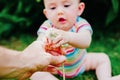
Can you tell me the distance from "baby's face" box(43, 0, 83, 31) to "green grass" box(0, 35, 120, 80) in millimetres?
561

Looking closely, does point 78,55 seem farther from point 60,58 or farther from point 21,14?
point 21,14

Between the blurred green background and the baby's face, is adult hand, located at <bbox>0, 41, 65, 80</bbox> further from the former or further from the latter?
the blurred green background

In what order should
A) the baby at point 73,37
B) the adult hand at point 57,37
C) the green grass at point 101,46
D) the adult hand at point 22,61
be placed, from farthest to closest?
the green grass at point 101,46, the baby at point 73,37, the adult hand at point 57,37, the adult hand at point 22,61

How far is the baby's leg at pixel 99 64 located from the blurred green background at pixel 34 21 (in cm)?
95

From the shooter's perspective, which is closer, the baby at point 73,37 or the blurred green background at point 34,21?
the baby at point 73,37

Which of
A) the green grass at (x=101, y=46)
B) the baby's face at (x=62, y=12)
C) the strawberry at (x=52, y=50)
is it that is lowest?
the green grass at (x=101, y=46)

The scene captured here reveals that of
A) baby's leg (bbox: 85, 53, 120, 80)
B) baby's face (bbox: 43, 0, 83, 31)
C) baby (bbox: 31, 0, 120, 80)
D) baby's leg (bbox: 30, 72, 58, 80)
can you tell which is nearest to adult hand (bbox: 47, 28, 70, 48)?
baby (bbox: 31, 0, 120, 80)

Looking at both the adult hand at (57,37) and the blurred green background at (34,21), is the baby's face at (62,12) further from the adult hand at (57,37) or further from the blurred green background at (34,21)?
the blurred green background at (34,21)

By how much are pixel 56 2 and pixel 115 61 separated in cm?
104

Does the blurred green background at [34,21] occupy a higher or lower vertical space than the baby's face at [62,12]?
lower

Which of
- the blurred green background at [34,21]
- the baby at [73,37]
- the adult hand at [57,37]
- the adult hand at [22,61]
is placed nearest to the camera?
the adult hand at [22,61]

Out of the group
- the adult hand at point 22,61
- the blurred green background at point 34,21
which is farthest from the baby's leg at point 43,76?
the blurred green background at point 34,21

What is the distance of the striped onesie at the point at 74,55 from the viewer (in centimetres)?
394

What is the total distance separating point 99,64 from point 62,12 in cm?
63
